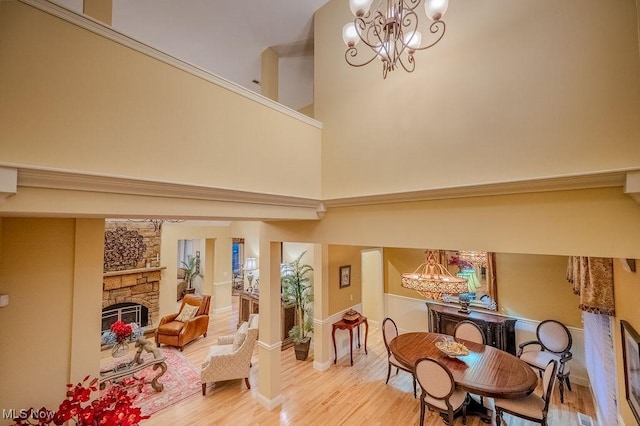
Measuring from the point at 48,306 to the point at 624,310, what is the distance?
205 inches

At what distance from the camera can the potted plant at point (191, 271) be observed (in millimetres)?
9648

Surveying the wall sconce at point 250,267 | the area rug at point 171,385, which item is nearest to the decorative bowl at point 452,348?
the area rug at point 171,385

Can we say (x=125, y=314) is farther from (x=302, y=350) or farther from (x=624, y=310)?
(x=624, y=310)

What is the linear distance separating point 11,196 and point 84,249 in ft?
3.98

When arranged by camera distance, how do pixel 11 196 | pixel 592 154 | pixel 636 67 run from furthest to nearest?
pixel 592 154 → pixel 636 67 → pixel 11 196

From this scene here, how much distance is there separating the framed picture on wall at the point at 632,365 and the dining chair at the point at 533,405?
846mm

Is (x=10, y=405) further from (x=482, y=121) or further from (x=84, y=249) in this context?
(x=482, y=121)

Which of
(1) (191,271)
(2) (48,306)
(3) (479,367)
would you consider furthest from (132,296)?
(3) (479,367)

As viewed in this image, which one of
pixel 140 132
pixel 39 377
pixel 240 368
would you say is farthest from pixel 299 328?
pixel 140 132

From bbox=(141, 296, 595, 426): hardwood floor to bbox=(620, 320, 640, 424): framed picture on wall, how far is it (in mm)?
1987

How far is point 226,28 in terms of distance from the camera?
148 inches

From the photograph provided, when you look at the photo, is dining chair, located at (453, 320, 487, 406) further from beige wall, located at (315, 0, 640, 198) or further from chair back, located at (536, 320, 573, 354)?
beige wall, located at (315, 0, 640, 198)

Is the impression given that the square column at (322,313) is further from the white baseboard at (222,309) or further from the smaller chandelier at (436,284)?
the white baseboard at (222,309)

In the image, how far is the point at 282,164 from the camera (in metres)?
2.73
